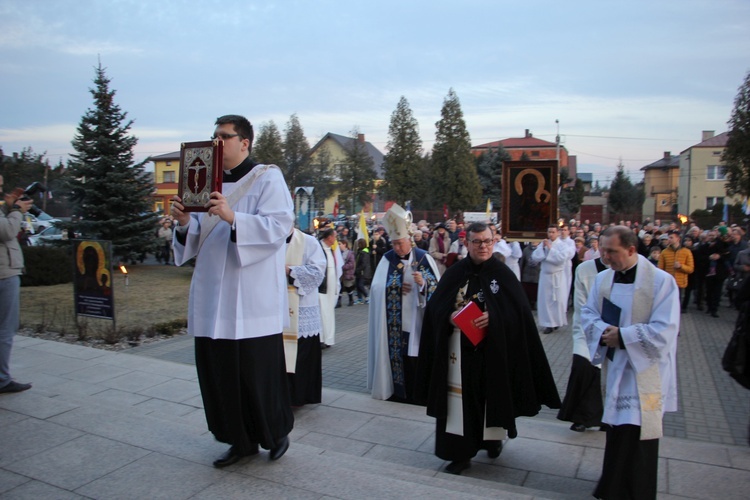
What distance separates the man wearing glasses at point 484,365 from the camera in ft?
15.8

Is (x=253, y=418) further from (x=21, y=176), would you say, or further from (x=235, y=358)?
(x=21, y=176)

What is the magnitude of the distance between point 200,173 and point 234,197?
292 mm

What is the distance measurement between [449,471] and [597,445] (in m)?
1.54

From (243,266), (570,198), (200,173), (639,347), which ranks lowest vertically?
(639,347)

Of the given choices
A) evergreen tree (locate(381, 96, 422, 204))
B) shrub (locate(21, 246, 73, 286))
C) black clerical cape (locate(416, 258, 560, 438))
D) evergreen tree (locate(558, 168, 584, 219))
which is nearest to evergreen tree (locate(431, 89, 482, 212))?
evergreen tree (locate(381, 96, 422, 204))

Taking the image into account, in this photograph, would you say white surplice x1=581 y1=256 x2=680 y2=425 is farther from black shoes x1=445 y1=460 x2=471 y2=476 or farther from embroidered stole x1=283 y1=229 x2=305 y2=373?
embroidered stole x1=283 y1=229 x2=305 y2=373

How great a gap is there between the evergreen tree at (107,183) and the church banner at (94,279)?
1006cm

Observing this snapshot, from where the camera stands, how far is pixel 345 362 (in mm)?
9211

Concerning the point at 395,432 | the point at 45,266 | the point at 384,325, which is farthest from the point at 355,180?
the point at 395,432

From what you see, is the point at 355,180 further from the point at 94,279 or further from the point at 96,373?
the point at 96,373

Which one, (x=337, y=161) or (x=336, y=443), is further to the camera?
(x=337, y=161)

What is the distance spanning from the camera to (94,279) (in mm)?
10219

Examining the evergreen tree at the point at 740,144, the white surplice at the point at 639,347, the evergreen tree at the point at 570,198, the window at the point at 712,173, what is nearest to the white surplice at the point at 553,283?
the white surplice at the point at 639,347

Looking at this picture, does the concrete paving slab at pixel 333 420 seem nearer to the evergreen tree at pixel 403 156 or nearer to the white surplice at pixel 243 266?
the white surplice at pixel 243 266
